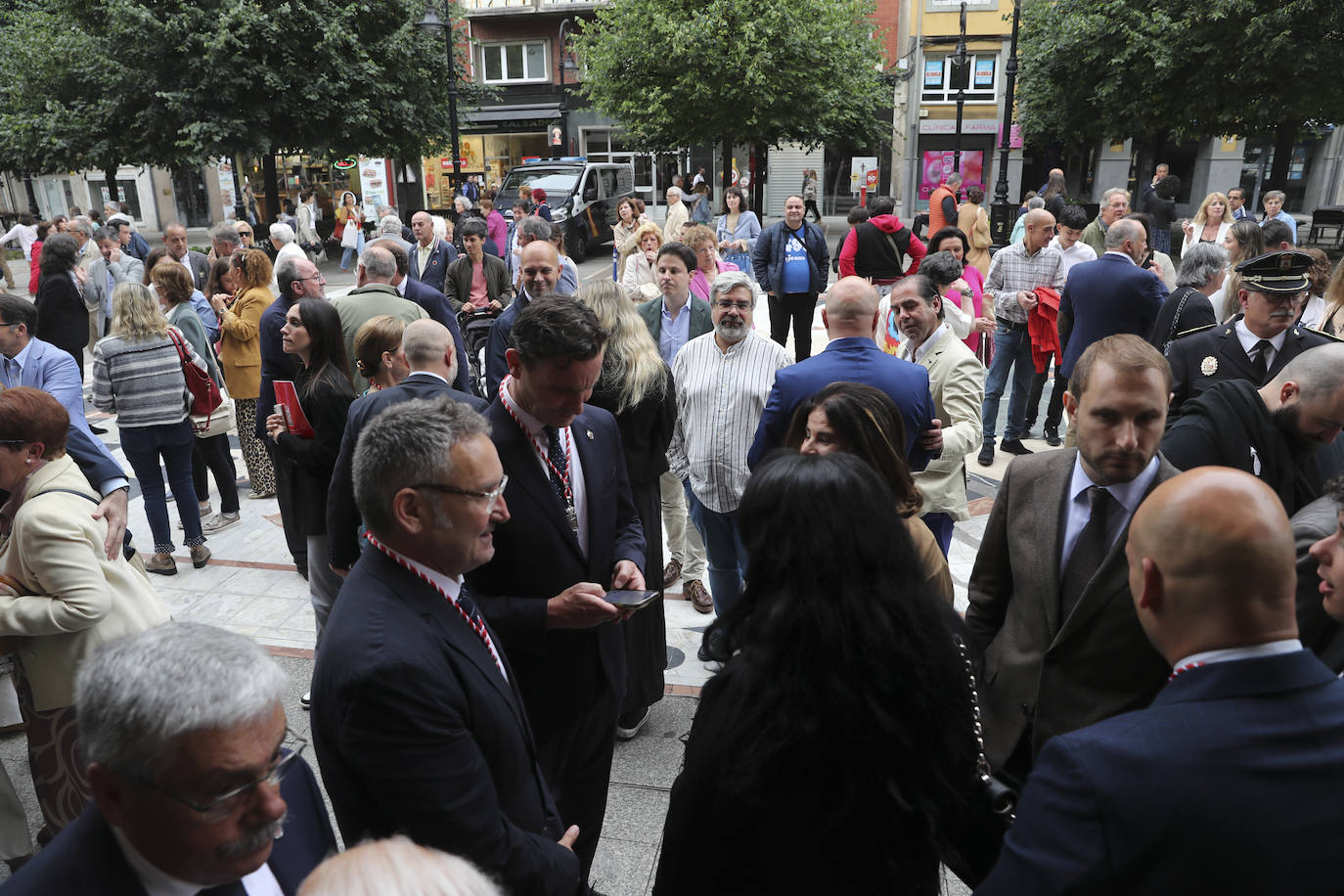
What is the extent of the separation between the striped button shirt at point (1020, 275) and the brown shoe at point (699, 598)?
402 cm

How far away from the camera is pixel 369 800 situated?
1782mm

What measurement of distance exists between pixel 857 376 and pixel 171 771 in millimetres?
2830

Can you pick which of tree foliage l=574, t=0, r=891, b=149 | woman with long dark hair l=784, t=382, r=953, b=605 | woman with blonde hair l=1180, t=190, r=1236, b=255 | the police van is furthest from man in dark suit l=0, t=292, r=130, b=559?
tree foliage l=574, t=0, r=891, b=149

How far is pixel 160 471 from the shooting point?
225 inches

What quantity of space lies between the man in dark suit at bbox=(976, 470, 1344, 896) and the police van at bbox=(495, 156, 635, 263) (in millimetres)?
18801

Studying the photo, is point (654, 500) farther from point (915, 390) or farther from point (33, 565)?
point (33, 565)

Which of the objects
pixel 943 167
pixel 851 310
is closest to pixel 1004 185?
pixel 943 167

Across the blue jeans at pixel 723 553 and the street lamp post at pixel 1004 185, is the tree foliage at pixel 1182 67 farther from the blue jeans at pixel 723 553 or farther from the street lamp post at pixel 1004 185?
the blue jeans at pixel 723 553

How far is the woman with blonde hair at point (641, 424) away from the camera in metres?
3.87

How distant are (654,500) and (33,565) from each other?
2.48m

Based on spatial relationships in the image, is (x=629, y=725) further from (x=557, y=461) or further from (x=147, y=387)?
(x=147, y=387)

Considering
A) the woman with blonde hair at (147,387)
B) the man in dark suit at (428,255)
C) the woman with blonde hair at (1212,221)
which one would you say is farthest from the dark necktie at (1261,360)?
the man in dark suit at (428,255)

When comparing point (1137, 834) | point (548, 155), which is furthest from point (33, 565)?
point (548, 155)

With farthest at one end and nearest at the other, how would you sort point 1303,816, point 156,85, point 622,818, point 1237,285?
point 156,85 < point 1237,285 < point 622,818 < point 1303,816
